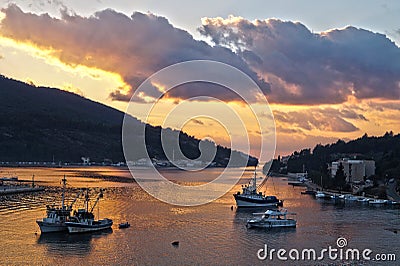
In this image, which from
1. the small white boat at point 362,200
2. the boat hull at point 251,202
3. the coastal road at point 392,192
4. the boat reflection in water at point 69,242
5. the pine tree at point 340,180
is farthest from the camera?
the pine tree at point 340,180

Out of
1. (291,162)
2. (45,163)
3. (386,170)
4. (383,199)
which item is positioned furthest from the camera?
(45,163)

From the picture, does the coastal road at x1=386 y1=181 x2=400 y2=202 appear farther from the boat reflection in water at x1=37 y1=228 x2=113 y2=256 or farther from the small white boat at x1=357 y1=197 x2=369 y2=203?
the boat reflection in water at x1=37 y1=228 x2=113 y2=256

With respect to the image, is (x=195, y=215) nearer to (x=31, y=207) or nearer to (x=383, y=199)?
(x=31, y=207)

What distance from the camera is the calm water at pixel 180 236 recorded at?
31.1 meters

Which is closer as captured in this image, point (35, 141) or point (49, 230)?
point (49, 230)

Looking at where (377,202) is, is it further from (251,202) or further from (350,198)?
(251,202)

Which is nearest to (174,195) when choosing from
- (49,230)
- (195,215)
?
(195,215)

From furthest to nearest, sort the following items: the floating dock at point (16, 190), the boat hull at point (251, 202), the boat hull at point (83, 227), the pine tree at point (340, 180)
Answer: the pine tree at point (340, 180), the floating dock at point (16, 190), the boat hull at point (251, 202), the boat hull at point (83, 227)

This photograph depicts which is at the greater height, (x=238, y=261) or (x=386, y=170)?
(x=386, y=170)

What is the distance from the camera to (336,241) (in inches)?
1490

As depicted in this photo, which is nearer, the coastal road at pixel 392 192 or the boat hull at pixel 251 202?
the boat hull at pixel 251 202

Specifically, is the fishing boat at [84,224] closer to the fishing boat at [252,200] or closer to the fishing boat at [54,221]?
the fishing boat at [54,221]

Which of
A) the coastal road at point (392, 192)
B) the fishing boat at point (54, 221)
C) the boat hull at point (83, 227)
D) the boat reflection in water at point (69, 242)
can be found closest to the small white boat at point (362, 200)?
the coastal road at point (392, 192)

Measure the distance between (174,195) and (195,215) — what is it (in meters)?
22.1
